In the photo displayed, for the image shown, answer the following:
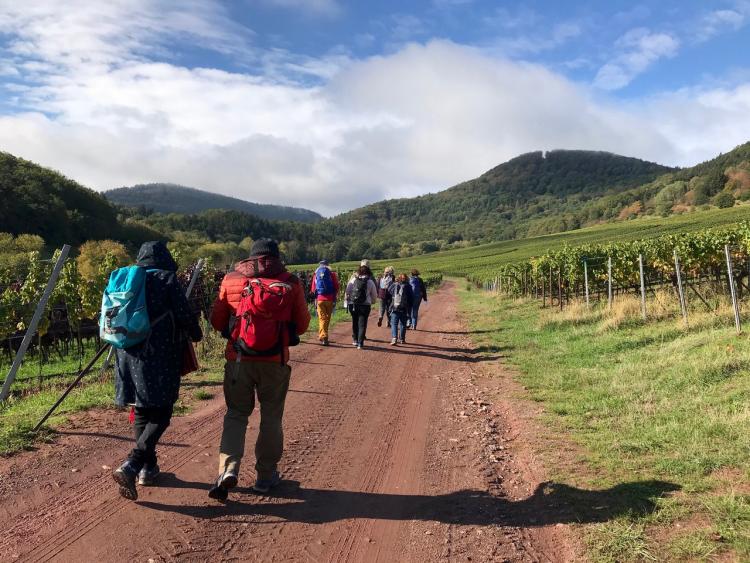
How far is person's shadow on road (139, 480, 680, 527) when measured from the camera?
3.76m

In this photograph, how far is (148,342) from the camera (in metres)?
3.95

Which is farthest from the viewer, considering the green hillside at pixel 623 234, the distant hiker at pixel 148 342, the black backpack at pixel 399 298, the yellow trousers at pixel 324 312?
the green hillside at pixel 623 234

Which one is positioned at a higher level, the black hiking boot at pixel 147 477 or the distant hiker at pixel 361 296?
the distant hiker at pixel 361 296

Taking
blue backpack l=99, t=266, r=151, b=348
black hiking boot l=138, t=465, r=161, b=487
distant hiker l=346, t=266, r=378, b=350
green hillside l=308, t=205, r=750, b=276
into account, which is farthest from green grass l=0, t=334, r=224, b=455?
green hillside l=308, t=205, r=750, b=276

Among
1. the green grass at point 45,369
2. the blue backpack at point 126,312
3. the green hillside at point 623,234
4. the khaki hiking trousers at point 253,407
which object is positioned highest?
the green hillside at point 623,234

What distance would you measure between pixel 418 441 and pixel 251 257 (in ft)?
8.98

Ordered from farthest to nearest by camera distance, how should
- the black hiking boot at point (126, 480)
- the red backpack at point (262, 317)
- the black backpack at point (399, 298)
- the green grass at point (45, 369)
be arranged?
the black backpack at point (399, 298), the green grass at point (45, 369), the red backpack at point (262, 317), the black hiking boot at point (126, 480)

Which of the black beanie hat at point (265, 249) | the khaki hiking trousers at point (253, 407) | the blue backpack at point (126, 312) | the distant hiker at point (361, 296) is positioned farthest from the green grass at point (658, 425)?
the blue backpack at point (126, 312)

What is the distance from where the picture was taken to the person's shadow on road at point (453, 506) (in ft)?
12.3

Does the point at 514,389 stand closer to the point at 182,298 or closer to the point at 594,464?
the point at 594,464

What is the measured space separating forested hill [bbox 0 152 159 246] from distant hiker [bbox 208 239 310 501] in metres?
79.5

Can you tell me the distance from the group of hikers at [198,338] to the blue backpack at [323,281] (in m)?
6.72

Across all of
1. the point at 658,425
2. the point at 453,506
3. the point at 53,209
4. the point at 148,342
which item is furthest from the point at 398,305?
the point at 53,209

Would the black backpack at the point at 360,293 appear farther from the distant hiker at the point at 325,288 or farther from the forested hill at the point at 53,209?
the forested hill at the point at 53,209
